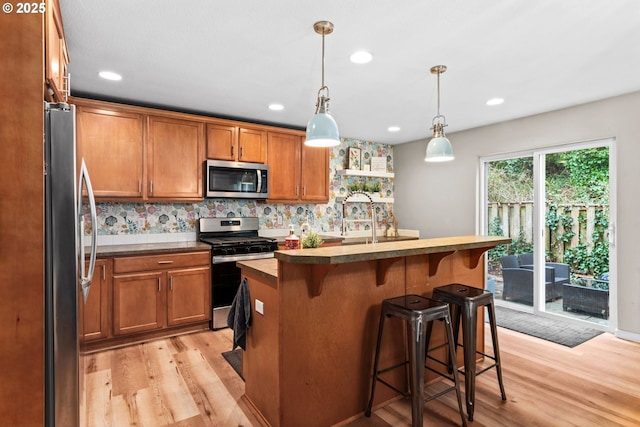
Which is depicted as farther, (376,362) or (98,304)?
(98,304)

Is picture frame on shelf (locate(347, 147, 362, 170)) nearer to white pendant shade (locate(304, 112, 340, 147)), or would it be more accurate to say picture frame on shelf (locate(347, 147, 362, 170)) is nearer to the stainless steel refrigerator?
white pendant shade (locate(304, 112, 340, 147))

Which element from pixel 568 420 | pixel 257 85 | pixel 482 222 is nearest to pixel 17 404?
pixel 257 85

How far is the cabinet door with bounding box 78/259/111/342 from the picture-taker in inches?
124

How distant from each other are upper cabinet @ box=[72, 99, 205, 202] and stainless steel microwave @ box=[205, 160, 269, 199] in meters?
0.13

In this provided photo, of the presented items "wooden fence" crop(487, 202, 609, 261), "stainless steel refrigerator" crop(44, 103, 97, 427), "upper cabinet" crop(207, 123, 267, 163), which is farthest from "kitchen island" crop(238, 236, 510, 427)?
"wooden fence" crop(487, 202, 609, 261)

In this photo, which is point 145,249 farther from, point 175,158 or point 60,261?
point 60,261

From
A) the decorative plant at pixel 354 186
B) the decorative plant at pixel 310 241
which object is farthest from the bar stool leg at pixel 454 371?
the decorative plant at pixel 354 186

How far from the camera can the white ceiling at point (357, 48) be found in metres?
2.01

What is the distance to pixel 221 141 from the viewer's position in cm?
408

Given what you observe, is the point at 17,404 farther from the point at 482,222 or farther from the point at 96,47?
the point at 482,222

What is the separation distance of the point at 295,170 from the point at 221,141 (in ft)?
3.39

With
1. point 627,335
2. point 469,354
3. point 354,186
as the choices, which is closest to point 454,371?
point 469,354

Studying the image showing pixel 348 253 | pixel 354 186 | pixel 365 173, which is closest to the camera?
pixel 348 253

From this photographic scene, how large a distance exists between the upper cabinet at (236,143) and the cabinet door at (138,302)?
4.87ft
